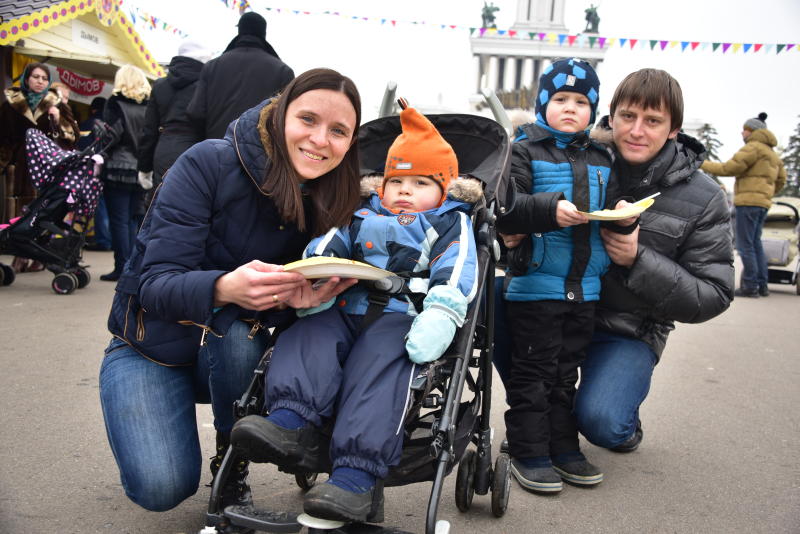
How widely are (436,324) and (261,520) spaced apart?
750 mm

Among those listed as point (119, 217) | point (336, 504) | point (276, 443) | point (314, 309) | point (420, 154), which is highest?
point (420, 154)

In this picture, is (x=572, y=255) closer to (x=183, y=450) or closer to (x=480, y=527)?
(x=480, y=527)

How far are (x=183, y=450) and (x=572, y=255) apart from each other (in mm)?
1901

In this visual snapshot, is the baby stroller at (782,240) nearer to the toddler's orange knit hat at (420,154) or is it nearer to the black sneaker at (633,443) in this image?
the black sneaker at (633,443)

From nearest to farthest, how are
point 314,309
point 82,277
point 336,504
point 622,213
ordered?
point 336,504
point 314,309
point 622,213
point 82,277

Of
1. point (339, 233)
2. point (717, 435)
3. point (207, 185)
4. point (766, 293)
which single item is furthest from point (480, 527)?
point (766, 293)

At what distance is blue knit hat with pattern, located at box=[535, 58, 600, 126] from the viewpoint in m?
3.38

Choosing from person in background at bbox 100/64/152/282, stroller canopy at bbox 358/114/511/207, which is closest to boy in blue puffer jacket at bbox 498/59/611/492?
stroller canopy at bbox 358/114/511/207

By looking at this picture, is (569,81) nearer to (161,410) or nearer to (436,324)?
(436,324)

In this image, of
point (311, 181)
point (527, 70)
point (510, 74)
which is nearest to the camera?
point (311, 181)

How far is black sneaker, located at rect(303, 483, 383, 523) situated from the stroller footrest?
0.37ft

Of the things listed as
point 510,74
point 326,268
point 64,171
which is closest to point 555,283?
point 326,268

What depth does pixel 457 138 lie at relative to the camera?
342cm

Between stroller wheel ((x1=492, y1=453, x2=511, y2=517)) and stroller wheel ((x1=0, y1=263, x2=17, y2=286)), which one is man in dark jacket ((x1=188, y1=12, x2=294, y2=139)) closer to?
stroller wheel ((x1=492, y1=453, x2=511, y2=517))
